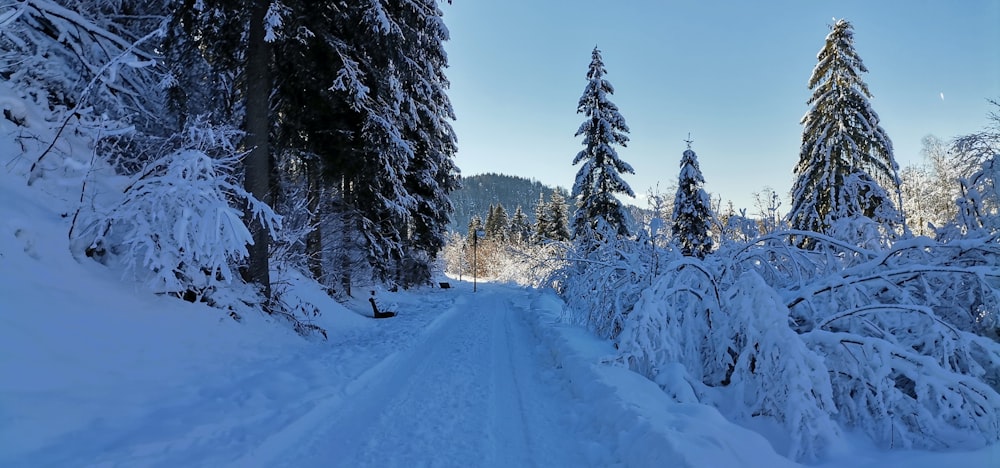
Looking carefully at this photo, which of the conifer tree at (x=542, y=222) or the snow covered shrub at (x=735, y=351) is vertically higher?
the conifer tree at (x=542, y=222)

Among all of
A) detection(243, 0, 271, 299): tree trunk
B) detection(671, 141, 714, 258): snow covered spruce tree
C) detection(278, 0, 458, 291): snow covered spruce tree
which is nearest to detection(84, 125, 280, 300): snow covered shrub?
detection(243, 0, 271, 299): tree trunk

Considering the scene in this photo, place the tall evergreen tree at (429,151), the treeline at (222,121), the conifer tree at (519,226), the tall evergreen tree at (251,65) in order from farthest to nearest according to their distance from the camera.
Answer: the conifer tree at (519,226) → the tall evergreen tree at (429,151) → the tall evergreen tree at (251,65) → the treeline at (222,121)

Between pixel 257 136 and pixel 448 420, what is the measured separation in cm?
612

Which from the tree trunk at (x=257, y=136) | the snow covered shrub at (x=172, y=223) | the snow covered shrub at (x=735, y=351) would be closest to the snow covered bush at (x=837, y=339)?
the snow covered shrub at (x=735, y=351)

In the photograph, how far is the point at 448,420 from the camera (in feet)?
14.2

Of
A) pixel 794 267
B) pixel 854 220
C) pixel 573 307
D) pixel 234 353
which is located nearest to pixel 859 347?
pixel 794 267

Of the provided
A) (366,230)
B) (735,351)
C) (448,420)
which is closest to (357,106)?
(366,230)

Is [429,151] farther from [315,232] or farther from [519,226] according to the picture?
[519,226]

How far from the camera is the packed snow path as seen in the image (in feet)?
11.5

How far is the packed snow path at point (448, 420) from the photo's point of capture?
3.51m

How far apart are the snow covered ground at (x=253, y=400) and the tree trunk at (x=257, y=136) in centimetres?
146

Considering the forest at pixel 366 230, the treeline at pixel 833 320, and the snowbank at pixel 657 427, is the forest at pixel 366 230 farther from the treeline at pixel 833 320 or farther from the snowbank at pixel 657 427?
the snowbank at pixel 657 427

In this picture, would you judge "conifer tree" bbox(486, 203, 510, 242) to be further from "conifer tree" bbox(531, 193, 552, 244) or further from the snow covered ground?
the snow covered ground

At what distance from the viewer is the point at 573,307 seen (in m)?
9.45
